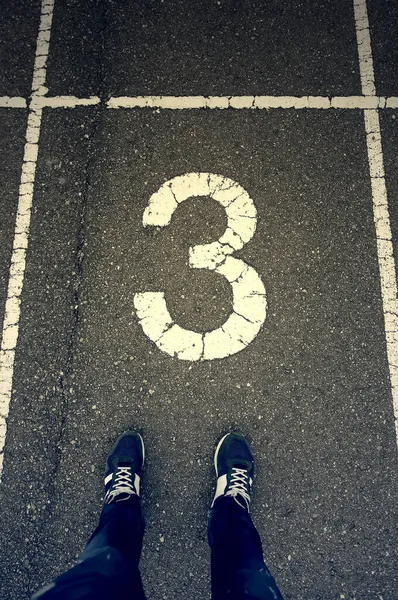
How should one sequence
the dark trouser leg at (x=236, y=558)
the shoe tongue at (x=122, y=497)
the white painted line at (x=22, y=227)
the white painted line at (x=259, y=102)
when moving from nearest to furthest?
the dark trouser leg at (x=236, y=558) < the shoe tongue at (x=122, y=497) < the white painted line at (x=22, y=227) < the white painted line at (x=259, y=102)

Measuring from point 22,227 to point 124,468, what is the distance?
1.73m

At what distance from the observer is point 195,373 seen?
288 cm

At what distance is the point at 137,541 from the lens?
240 cm

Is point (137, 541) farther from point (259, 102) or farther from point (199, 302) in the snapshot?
point (259, 102)

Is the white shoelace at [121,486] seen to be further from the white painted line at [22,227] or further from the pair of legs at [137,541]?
the white painted line at [22,227]

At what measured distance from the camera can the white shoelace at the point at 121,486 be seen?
263 centimetres

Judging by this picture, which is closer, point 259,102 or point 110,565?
point 110,565

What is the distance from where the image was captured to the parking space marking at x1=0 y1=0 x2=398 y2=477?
2.95 meters

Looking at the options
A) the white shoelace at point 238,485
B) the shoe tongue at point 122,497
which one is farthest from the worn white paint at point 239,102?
the shoe tongue at point 122,497

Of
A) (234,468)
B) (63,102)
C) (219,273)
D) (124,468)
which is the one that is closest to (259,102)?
(219,273)

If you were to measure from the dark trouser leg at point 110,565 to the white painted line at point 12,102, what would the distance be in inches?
109

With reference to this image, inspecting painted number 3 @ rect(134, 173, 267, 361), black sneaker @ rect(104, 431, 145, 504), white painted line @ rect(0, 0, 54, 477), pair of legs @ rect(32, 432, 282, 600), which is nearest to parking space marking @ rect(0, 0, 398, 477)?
white painted line @ rect(0, 0, 54, 477)

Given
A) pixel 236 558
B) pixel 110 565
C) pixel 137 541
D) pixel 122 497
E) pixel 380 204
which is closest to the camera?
pixel 110 565

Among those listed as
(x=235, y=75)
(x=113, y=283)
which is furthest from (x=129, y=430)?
(x=235, y=75)
